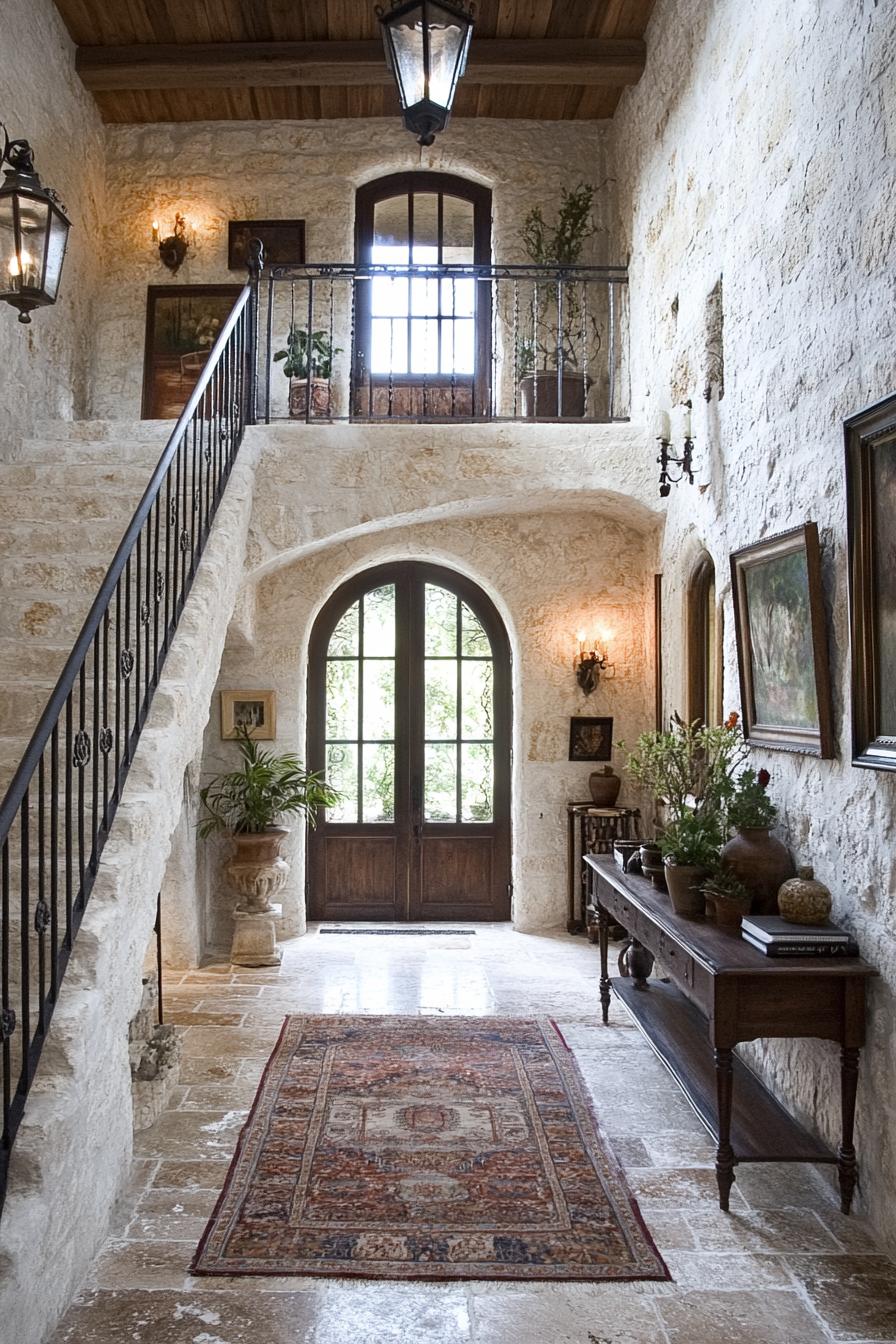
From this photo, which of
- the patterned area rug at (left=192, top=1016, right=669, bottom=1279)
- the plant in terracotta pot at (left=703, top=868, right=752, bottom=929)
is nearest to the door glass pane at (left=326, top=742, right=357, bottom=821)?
the patterned area rug at (left=192, top=1016, right=669, bottom=1279)

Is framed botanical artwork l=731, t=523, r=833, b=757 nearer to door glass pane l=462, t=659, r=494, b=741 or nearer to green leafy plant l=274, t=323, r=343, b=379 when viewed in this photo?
door glass pane l=462, t=659, r=494, b=741

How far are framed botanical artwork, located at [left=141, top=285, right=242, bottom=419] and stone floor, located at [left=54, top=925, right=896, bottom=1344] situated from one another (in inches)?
197

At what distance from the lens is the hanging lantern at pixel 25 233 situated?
12.0 feet

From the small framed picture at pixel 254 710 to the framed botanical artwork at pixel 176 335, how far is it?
2325 millimetres

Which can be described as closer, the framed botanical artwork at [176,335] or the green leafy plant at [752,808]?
the green leafy plant at [752,808]

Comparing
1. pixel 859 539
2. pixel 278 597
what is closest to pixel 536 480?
pixel 278 597

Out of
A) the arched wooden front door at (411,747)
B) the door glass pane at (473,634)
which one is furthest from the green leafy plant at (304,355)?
the door glass pane at (473,634)

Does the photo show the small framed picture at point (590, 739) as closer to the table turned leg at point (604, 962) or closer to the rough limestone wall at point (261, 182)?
the table turned leg at point (604, 962)

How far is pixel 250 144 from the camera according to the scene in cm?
774

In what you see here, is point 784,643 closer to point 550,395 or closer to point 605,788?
point 605,788

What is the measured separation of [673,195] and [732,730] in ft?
10.4

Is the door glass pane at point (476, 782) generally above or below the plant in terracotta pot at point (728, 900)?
above

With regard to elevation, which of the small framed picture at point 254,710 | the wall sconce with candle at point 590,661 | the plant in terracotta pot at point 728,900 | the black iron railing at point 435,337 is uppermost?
the black iron railing at point 435,337

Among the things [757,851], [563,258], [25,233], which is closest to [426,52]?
[25,233]
